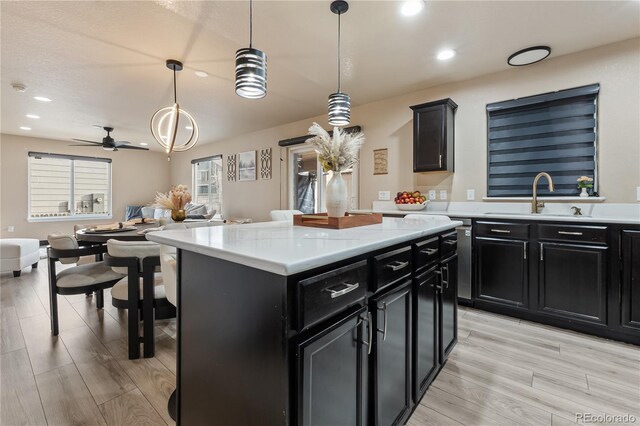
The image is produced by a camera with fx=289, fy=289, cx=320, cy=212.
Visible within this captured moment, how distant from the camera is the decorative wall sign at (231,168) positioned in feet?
21.8

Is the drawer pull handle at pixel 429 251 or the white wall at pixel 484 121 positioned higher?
the white wall at pixel 484 121

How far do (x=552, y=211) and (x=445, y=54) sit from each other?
1.90 meters

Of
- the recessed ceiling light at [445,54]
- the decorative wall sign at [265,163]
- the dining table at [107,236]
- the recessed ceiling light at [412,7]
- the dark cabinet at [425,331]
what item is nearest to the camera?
the dark cabinet at [425,331]

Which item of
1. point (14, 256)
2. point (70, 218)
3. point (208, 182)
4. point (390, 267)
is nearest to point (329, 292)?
point (390, 267)

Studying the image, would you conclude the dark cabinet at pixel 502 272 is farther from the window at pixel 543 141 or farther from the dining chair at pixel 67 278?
the dining chair at pixel 67 278

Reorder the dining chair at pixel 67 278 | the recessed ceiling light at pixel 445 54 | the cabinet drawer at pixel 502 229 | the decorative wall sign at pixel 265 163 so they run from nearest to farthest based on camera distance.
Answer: the dining chair at pixel 67 278 → the cabinet drawer at pixel 502 229 → the recessed ceiling light at pixel 445 54 → the decorative wall sign at pixel 265 163

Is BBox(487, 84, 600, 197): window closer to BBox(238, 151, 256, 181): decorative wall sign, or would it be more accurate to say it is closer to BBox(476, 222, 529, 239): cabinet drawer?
BBox(476, 222, 529, 239): cabinet drawer

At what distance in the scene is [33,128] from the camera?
226 inches

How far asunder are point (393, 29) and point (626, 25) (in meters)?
1.91

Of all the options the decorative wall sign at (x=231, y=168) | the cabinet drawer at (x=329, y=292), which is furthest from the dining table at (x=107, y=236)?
the decorative wall sign at (x=231, y=168)

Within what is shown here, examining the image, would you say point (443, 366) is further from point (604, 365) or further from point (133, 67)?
point (133, 67)

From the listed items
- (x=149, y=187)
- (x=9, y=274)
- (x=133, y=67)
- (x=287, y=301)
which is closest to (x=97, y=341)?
(x=287, y=301)

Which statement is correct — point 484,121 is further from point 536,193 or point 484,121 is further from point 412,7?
point 412,7

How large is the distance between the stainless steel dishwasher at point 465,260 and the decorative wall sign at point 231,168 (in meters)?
5.16
